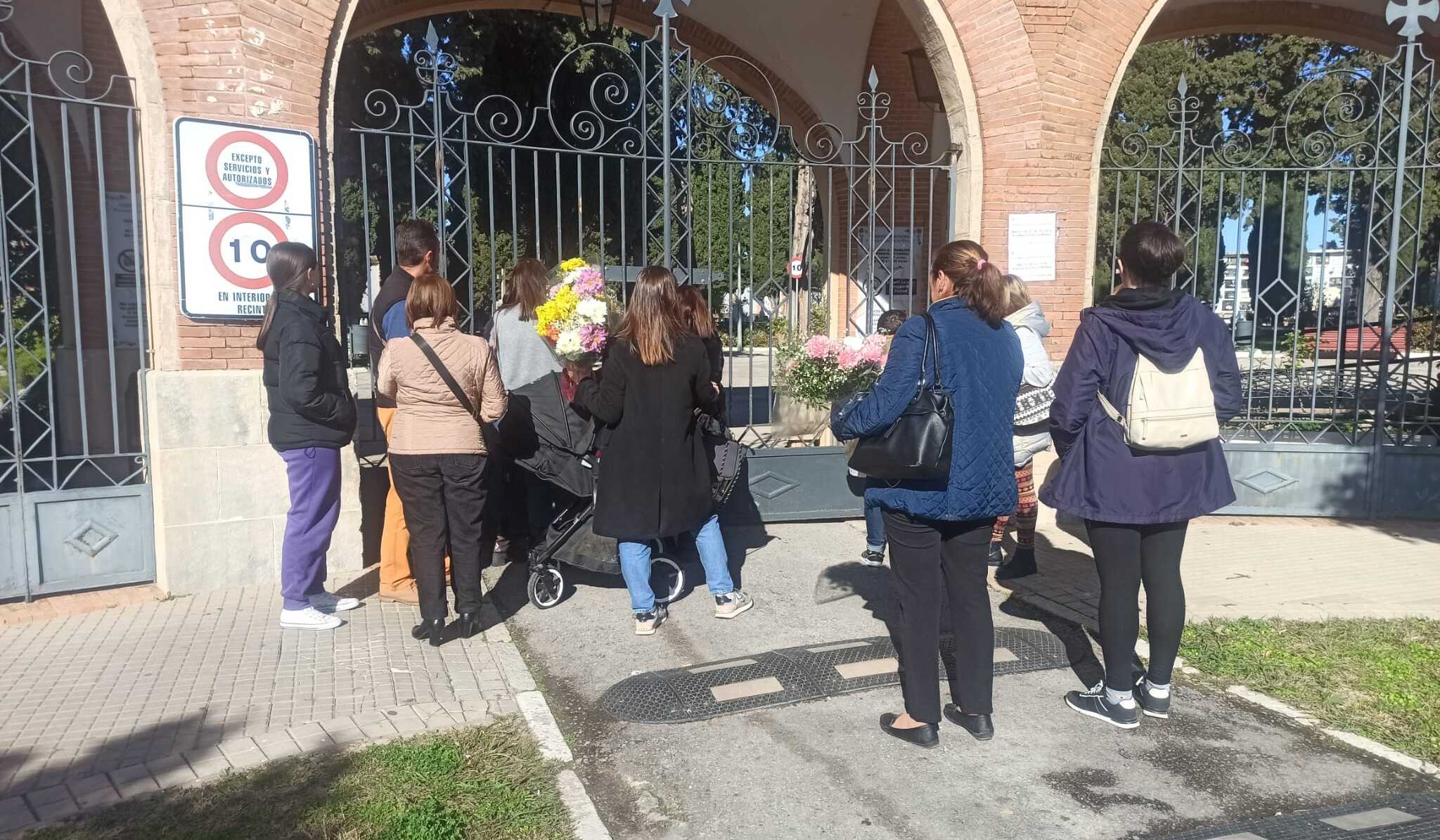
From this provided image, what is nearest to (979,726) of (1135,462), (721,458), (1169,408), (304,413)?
(1135,462)

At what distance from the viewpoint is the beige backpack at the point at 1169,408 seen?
147 inches

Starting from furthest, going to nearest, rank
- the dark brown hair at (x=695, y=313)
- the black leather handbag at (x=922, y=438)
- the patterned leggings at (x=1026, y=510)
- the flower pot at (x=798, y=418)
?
the flower pot at (x=798, y=418) → the patterned leggings at (x=1026, y=510) → the dark brown hair at (x=695, y=313) → the black leather handbag at (x=922, y=438)

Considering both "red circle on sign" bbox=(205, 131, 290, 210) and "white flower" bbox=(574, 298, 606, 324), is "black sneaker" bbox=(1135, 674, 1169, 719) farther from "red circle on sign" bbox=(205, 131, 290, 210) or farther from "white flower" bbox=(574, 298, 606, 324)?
"red circle on sign" bbox=(205, 131, 290, 210)

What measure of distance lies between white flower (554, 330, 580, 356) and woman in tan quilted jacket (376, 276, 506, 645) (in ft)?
1.21

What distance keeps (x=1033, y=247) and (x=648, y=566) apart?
180 inches

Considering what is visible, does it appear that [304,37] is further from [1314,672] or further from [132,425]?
[1314,672]

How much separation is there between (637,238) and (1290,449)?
11.1m

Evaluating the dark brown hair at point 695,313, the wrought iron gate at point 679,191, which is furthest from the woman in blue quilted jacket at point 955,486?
the wrought iron gate at point 679,191

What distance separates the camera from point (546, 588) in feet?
18.5

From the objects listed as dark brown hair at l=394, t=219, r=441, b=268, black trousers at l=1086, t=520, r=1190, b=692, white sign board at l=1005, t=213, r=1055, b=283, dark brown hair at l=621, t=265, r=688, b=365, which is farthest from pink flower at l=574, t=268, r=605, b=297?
white sign board at l=1005, t=213, r=1055, b=283

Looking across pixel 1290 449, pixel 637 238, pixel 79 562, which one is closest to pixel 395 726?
pixel 79 562

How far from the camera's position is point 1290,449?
7984mm

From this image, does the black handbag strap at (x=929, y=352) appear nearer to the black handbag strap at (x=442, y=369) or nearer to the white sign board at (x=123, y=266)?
the black handbag strap at (x=442, y=369)

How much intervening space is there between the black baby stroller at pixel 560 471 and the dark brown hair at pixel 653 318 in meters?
0.77
